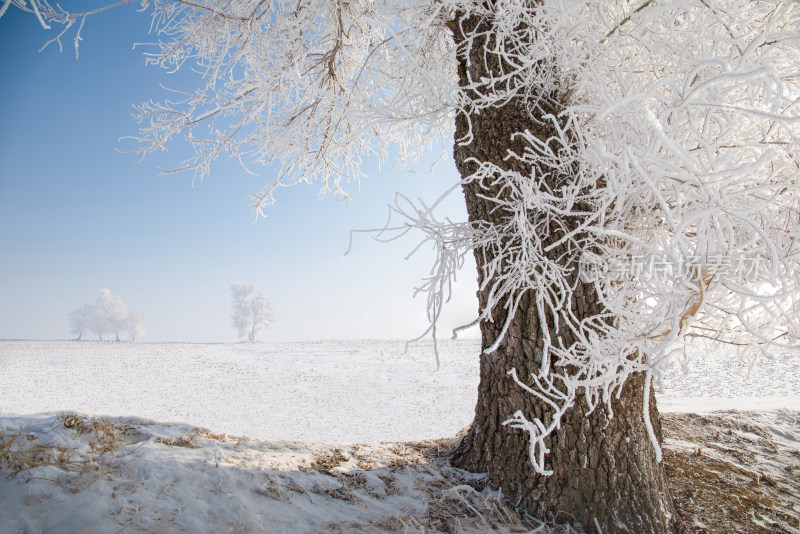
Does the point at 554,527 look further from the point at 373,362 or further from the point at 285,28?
the point at 373,362

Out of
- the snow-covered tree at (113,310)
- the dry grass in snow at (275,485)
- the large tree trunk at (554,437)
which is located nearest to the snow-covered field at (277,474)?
the dry grass in snow at (275,485)

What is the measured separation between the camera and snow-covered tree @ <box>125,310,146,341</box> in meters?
33.2

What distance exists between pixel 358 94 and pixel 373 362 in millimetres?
8341

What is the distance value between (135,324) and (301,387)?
31.9 meters

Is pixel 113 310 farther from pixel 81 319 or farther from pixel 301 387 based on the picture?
pixel 301 387

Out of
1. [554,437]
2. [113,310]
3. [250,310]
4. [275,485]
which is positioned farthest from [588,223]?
[113,310]

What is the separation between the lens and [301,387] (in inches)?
351

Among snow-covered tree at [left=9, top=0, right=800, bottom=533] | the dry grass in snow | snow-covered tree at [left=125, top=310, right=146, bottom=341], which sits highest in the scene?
snow-covered tree at [left=9, top=0, right=800, bottom=533]

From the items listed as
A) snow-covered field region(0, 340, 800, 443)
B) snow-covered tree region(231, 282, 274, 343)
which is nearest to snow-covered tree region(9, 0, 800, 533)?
snow-covered field region(0, 340, 800, 443)

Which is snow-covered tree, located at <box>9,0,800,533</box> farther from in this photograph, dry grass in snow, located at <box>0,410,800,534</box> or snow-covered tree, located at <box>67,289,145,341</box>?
snow-covered tree, located at <box>67,289,145,341</box>

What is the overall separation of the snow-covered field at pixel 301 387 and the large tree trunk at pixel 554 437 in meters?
3.12

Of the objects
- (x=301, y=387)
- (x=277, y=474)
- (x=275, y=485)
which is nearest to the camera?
(x=275, y=485)

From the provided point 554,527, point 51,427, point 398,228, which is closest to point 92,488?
point 51,427

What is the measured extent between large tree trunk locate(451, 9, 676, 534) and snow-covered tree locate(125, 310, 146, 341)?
38.0 metres
